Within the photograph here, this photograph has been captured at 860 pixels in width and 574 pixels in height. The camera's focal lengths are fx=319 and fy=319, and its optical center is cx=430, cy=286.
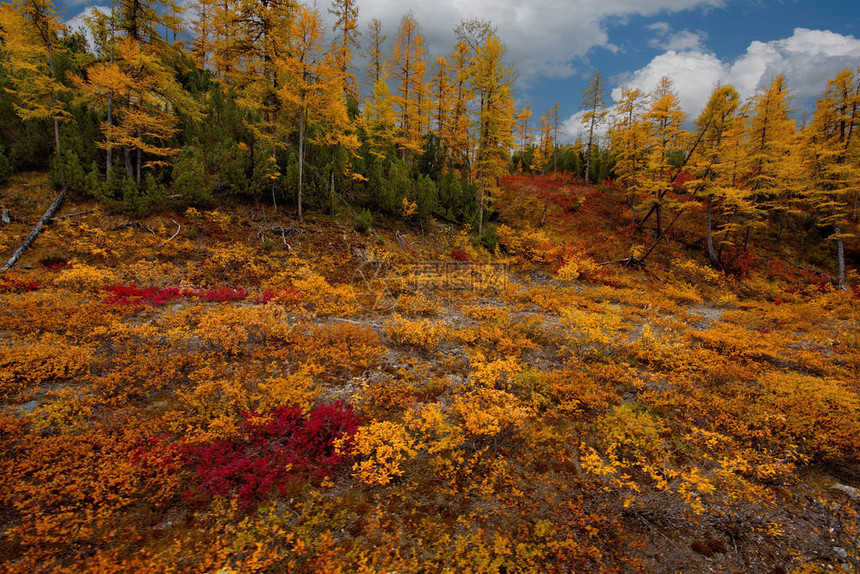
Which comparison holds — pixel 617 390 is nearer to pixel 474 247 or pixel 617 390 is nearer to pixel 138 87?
pixel 474 247

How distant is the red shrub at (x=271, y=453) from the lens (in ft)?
16.5

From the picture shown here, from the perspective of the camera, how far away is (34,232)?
13258 millimetres

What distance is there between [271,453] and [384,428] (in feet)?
6.78

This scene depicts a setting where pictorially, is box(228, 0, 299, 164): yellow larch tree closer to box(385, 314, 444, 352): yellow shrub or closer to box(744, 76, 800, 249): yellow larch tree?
box(385, 314, 444, 352): yellow shrub

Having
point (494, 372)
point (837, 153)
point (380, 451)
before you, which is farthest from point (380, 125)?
point (837, 153)

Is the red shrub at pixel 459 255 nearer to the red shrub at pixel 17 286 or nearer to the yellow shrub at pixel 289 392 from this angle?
the yellow shrub at pixel 289 392

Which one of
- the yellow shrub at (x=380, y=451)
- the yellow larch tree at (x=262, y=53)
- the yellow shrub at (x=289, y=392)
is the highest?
the yellow larch tree at (x=262, y=53)

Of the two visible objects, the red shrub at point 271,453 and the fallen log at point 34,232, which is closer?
the red shrub at point 271,453

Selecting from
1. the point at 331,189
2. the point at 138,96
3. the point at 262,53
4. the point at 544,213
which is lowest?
the point at 331,189

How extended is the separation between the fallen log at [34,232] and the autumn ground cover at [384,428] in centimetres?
32

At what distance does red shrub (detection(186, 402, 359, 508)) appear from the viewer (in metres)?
5.04

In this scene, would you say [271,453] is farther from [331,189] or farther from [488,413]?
[331,189]

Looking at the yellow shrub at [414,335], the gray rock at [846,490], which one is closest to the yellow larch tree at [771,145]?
the gray rock at [846,490]

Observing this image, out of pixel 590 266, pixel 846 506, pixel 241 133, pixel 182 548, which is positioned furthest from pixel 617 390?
pixel 241 133
